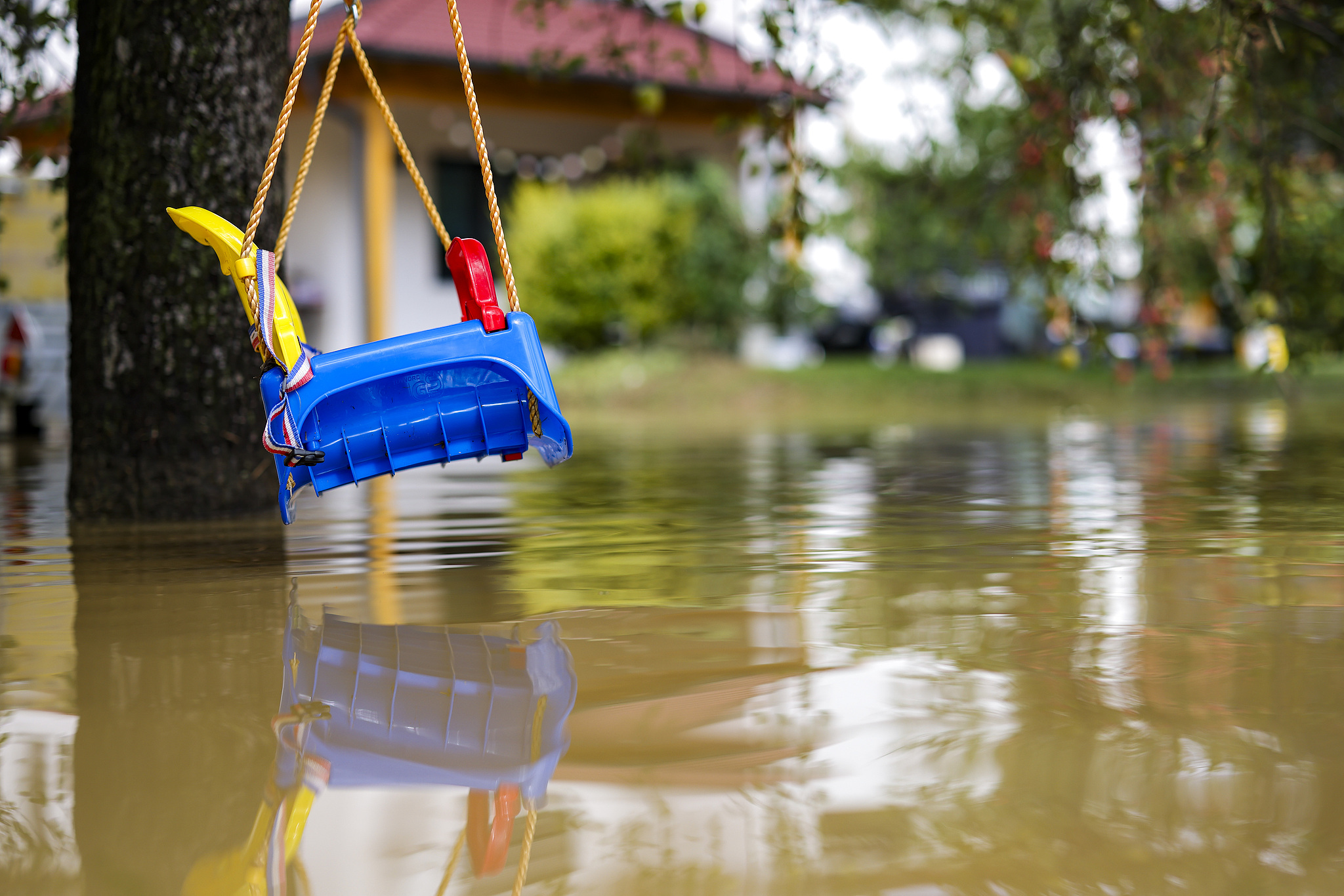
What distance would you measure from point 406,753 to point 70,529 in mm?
3340

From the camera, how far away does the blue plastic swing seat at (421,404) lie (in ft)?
10.6

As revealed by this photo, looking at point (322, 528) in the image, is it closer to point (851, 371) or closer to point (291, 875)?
point (291, 875)

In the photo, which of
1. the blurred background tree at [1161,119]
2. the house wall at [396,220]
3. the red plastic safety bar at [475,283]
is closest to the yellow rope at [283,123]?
the red plastic safety bar at [475,283]

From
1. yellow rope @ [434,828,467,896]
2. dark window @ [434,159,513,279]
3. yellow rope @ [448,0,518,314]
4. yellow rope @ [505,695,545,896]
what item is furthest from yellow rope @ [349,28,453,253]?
dark window @ [434,159,513,279]

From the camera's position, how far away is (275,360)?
315cm

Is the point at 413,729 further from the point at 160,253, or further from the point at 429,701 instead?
the point at 160,253

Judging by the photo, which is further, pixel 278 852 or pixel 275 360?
pixel 275 360

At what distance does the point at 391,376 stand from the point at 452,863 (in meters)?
1.86

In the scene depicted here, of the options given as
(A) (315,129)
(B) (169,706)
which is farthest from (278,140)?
(B) (169,706)

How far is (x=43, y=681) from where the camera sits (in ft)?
8.02

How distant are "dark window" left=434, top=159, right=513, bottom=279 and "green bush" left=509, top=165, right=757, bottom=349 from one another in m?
0.98

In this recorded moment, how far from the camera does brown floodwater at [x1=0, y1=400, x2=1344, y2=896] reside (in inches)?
61.9

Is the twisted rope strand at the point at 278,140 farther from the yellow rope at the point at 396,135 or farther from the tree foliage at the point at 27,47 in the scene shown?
the tree foliage at the point at 27,47

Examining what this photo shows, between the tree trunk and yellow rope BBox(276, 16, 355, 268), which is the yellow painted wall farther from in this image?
yellow rope BBox(276, 16, 355, 268)
